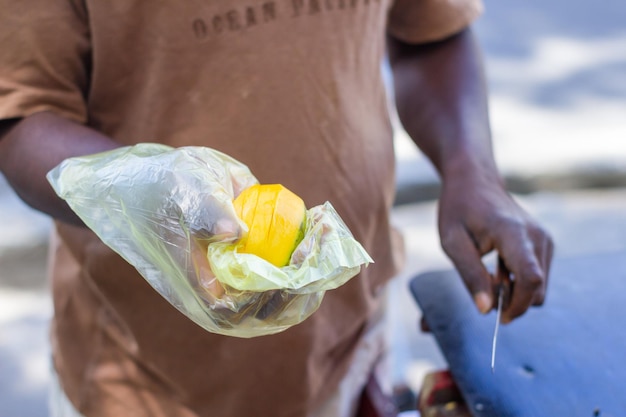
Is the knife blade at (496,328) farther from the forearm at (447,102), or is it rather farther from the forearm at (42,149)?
the forearm at (42,149)

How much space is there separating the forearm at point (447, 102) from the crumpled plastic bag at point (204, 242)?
53cm

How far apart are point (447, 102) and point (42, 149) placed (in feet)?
2.28

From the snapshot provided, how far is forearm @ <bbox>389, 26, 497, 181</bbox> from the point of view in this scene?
1.27 meters

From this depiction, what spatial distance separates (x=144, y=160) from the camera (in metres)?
0.81

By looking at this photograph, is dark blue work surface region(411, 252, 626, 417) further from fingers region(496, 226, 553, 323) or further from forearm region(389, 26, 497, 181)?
forearm region(389, 26, 497, 181)

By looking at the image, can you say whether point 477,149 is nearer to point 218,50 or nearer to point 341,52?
point 341,52

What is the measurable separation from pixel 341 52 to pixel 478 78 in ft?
1.24

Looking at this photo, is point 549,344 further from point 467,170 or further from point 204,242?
point 204,242

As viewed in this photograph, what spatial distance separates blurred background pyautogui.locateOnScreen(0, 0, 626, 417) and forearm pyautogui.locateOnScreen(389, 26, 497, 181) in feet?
2.49

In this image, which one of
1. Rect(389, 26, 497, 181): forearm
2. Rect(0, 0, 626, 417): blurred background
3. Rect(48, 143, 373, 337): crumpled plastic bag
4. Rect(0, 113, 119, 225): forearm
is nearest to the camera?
Rect(48, 143, 373, 337): crumpled plastic bag

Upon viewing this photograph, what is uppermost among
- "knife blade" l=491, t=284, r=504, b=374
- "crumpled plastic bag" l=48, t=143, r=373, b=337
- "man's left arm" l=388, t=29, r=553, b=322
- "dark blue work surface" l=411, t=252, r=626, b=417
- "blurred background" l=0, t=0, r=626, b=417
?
"crumpled plastic bag" l=48, t=143, r=373, b=337

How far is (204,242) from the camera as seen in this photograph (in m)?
0.75

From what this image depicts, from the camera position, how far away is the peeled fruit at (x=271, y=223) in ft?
2.45

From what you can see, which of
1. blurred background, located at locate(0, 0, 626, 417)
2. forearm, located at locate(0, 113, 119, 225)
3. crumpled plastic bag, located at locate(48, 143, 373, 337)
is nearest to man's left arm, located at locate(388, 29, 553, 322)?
crumpled plastic bag, located at locate(48, 143, 373, 337)
